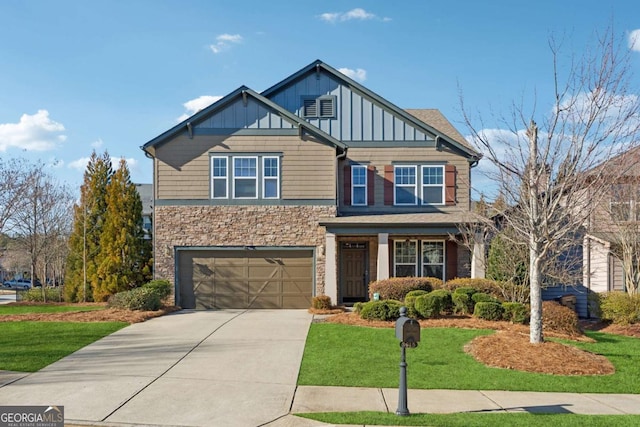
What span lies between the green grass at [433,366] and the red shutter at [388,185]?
7778 mm

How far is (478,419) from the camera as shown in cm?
683

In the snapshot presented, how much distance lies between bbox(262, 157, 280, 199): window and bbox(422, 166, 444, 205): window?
562 cm

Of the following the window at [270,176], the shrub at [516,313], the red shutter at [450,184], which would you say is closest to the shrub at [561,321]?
the shrub at [516,313]

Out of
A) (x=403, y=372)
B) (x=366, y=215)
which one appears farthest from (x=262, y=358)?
(x=366, y=215)

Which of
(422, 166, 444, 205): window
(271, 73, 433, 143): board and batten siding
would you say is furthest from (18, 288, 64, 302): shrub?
(422, 166, 444, 205): window

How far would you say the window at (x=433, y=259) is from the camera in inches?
760

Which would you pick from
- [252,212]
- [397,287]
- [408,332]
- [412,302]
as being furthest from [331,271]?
[408,332]

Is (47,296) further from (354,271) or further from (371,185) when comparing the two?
(371,185)

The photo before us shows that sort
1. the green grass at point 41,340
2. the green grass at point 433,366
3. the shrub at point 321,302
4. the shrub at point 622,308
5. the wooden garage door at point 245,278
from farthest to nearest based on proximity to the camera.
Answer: the wooden garage door at point 245,278 < the shrub at point 321,302 < the shrub at point 622,308 < the green grass at point 41,340 < the green grass at point 433,366

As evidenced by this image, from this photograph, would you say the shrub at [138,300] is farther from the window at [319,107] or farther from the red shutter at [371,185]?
the window at [319,107]

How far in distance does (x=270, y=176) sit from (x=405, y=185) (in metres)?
5.18

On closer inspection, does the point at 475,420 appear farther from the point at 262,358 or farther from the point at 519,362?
the point at 262,358

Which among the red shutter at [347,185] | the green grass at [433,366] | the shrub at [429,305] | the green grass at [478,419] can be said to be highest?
the red shutter at [347,185]

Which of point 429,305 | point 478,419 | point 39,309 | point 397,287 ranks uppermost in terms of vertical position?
point 397,287
